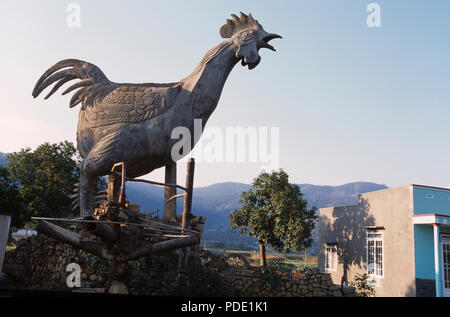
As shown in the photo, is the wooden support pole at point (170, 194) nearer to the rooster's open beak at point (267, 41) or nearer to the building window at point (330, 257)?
the rooster's open beak at point (267, 41)

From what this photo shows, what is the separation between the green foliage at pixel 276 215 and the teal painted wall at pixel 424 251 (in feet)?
16.7

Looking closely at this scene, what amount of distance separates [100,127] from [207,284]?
522 centimetres

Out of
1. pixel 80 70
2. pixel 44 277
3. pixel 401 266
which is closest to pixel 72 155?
pixel 44 277

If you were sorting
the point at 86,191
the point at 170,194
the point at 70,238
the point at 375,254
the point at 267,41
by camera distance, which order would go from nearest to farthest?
the point at 70,238, the point at 86,191, the point at 170,194, the point at 267,41, the point at 375,254

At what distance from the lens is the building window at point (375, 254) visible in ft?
54.4

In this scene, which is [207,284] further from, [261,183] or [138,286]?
[261,183]

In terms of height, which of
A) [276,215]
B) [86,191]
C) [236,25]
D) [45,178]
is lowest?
[276,215]

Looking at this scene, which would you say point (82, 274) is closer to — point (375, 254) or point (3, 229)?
point (3, 229)

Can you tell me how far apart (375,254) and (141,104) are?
41.8 ft

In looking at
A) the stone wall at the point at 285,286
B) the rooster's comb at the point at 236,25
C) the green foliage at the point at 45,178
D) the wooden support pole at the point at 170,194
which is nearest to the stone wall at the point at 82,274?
the stone wall at the point at 285,286

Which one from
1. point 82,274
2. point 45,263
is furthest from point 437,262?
point 45,263

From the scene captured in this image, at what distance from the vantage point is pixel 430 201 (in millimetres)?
15547

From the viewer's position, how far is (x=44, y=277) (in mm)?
11875
